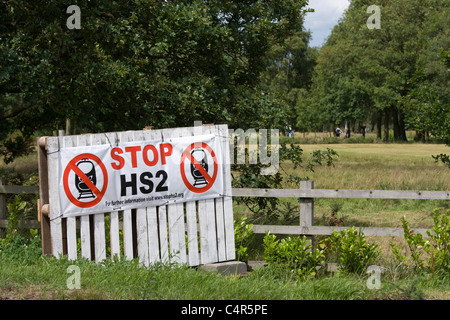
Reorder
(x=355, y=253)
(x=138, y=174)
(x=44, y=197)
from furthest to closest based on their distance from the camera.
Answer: (x=355, y=253)
(x=138, y=174)
(x=44, y=197)

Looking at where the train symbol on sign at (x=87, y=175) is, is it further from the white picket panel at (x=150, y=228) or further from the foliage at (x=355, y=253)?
the foliage at (x=355, y=253)

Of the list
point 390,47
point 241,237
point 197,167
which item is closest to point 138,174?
point 197,167

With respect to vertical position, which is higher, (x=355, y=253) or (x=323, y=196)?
Result: (x=323, y=196)

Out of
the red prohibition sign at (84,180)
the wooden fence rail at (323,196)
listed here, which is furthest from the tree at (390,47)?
the red prohibition sign at (84,180)

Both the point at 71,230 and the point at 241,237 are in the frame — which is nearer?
the point at 71,230

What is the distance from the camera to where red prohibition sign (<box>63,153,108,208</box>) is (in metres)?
→ 6.52

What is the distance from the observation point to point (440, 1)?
52.7m

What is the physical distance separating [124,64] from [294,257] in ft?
16.4

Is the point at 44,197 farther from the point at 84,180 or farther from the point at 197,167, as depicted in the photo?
the point at 197,167

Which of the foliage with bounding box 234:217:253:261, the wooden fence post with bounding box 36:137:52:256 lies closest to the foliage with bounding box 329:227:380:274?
the foliage with bounding box 234:217:253:261

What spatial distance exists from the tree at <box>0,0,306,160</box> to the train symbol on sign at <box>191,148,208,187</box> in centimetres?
259

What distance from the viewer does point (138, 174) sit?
689cm

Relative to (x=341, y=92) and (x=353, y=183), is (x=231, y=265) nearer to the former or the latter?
(x=353, y=183)
